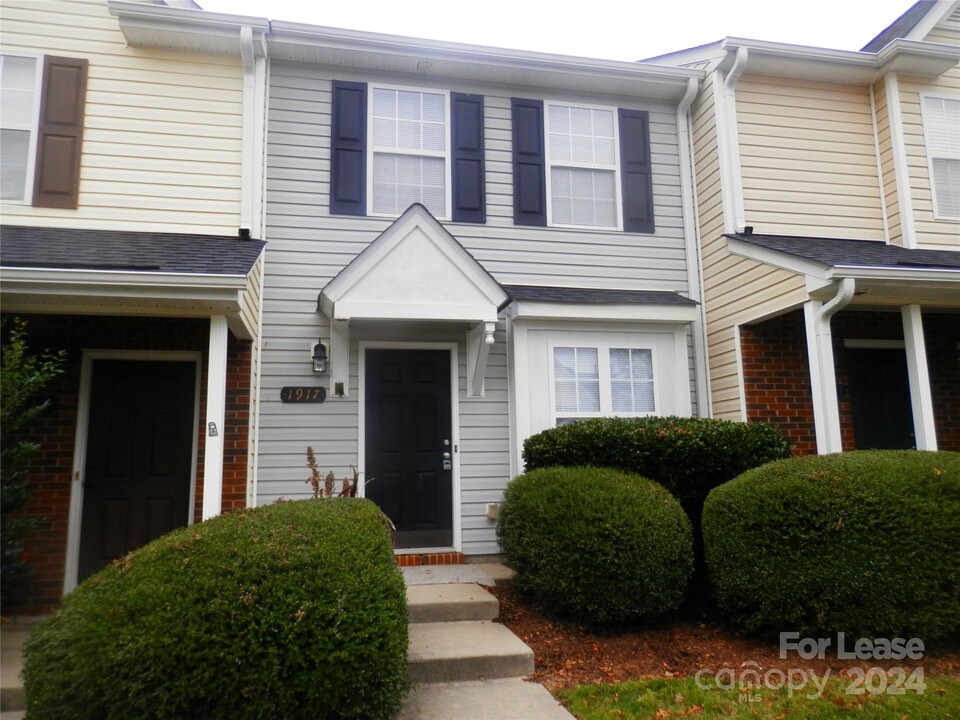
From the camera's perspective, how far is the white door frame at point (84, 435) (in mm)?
5391

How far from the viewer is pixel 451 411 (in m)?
6.47

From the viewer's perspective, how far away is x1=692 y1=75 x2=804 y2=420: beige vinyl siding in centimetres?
623

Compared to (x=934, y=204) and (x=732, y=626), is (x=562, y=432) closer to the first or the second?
(x=732, y=626)

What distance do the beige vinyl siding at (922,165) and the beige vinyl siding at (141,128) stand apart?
6.99 m

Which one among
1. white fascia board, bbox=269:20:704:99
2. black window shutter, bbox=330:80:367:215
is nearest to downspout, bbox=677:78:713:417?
white fascia board, bbox=269:20:704:99

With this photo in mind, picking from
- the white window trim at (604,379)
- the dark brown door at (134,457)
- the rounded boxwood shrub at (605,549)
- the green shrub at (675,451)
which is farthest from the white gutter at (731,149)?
the dark brown door at (134,457)

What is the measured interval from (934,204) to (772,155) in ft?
5.95

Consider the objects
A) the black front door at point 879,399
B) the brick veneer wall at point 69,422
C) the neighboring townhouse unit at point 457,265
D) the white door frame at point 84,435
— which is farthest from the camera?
the black front door at point 879,399

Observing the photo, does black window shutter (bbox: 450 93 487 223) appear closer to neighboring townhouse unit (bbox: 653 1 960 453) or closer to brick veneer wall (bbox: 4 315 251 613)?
neighboring townhouse unit (bbox: 653 1 960 453)

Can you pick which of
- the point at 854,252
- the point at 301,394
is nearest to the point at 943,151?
the point at 854,252

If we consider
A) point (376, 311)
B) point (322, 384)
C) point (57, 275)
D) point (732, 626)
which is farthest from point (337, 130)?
point (732, 626)

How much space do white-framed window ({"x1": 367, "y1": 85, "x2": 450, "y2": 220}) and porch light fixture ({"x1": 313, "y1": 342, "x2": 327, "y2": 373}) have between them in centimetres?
154

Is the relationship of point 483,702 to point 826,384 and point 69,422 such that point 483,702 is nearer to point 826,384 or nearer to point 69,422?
point 826,384

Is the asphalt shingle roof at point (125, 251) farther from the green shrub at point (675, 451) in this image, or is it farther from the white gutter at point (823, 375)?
the white gutter at point (823, 375)
